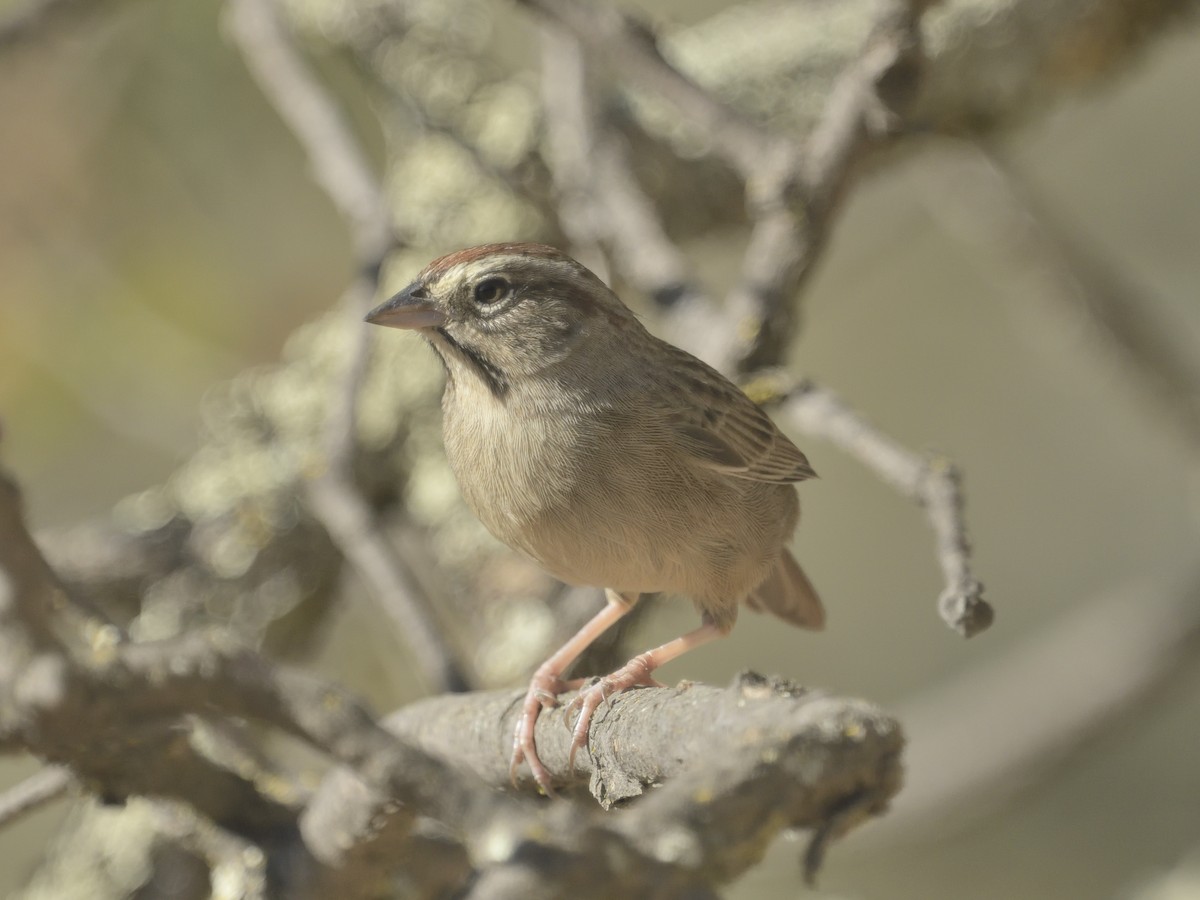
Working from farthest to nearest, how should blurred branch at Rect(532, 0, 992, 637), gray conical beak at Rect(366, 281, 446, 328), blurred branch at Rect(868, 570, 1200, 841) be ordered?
1. blurred branch at Rect(868, 570, 1200, 841)
2. blurred branch at Rect(532, 0, 992, 637)
3. gray conical beak at Rect(366, 281, 446, 328)

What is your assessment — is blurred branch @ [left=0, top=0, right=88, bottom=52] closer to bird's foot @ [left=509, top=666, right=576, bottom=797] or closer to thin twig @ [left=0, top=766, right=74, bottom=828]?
thin twig @ [left=0, top=766, right=74, bottom=828]

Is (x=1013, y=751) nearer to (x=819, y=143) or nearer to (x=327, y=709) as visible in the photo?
(x=819, y=143)

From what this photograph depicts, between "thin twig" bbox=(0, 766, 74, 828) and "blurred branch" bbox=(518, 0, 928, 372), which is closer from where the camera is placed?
"thin twig" bbox=(0, 766, 74, 828)

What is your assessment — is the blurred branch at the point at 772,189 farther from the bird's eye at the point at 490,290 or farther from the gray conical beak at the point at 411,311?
the gray conical beak at the point at 411,311

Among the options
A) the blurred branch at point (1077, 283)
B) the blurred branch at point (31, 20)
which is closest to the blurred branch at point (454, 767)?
the blurred branch at point (31, 20)

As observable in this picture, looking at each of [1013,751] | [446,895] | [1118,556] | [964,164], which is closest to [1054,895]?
[1118,556]

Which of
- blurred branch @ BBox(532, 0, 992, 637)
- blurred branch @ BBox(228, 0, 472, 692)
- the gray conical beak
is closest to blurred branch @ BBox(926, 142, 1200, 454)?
blurred branch @ BBox(532, 0, 992, 637)

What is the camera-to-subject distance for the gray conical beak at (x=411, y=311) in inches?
121

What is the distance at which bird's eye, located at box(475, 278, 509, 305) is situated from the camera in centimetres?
320

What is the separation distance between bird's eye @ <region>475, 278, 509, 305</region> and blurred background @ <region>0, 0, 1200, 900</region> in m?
1.27

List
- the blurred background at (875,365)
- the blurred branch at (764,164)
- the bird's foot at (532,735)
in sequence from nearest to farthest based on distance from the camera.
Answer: the bird's foot at (532,735), the blurred branch at (764,164), the blurred background at (875,365)

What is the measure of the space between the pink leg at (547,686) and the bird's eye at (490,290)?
83 centimetres

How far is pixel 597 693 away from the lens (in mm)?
2625

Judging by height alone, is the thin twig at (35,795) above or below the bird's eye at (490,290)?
below
